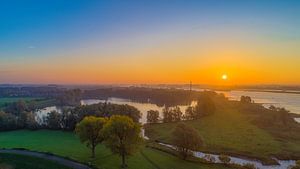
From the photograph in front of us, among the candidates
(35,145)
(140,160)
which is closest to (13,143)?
(35,145)

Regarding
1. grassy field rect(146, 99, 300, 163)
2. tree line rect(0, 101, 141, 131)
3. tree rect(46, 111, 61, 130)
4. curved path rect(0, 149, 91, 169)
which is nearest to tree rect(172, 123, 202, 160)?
grassy field rect(146, 99, 300, 163)

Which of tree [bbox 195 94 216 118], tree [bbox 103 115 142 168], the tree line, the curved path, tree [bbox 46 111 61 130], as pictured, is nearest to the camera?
tree [bbox 103 115 142 168]

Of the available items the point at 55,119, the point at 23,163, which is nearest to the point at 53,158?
the point at 23,163

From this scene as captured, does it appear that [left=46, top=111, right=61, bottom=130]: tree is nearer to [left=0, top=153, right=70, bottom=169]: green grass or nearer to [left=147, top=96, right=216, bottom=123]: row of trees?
[left=147, top=96, right=216, bottom=123]: row of trees

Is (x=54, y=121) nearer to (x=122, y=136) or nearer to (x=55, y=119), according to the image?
(x=55, y=119)

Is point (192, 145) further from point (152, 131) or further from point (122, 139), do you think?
point (152, 131)
